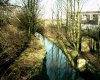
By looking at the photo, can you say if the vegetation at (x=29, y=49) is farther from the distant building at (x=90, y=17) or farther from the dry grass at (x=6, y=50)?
the distant building at (x=90, y=17)

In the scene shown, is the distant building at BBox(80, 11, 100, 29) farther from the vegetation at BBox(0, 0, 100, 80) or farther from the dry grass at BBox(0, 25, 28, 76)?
the dry grass at BBox(0, 25, 28, 76)

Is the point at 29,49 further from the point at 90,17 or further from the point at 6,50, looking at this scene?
the point at 90,17

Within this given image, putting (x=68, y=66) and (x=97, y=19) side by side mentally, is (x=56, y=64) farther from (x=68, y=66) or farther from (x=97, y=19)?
(x=97, y=19)

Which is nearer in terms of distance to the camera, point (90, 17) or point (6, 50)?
Answer: point (6, 50)

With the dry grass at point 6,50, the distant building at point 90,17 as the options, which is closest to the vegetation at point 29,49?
the dry grass at point 6,50

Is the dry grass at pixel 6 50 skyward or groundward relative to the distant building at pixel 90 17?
groundward

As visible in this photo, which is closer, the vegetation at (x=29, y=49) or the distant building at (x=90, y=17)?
the vegetation at (x=29, y=49)

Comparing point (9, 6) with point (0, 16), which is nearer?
point (9, 6)

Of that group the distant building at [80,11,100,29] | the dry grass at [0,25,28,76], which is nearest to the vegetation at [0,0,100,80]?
the dry grass at [0,25,28,76]

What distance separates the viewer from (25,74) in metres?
12.2

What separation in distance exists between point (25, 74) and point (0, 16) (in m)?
4.17

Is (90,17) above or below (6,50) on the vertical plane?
above

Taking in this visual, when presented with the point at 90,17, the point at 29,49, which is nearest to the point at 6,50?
the point at 29,49

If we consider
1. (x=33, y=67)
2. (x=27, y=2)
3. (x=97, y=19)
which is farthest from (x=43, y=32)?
(x=33, y=67)
